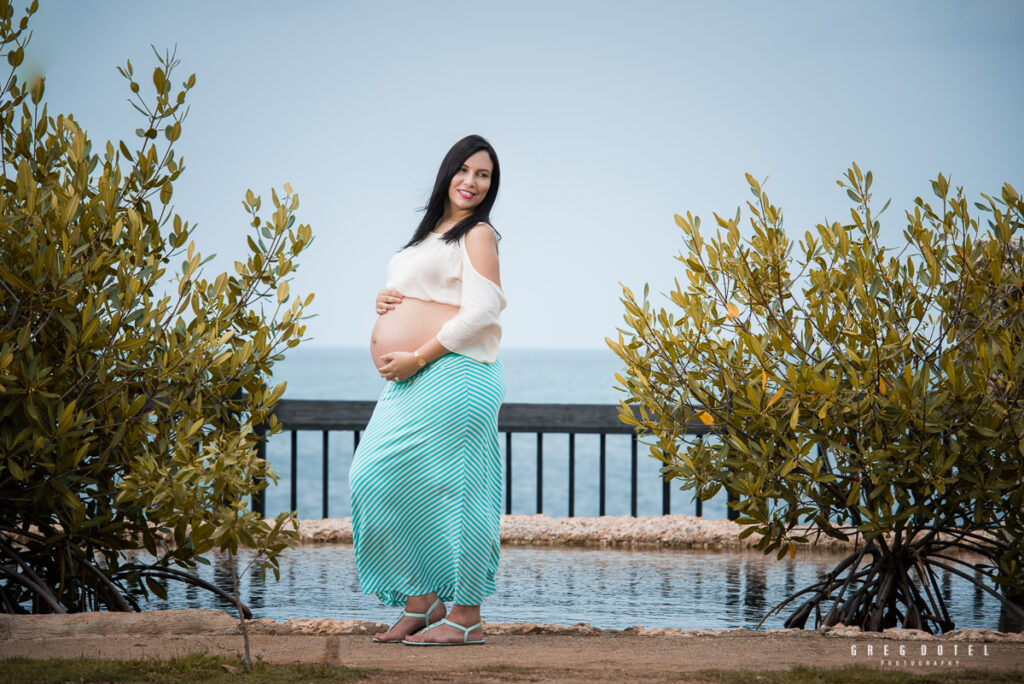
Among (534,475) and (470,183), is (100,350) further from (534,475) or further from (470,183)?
(534,475)

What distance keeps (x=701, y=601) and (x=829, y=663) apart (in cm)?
134

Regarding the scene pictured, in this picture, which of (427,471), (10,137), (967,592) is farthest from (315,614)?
(967,592)

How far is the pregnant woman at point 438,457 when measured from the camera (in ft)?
8.92

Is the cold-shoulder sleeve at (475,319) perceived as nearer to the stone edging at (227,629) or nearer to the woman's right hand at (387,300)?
the woman's right hand at (387,300)

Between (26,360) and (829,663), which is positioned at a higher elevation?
(26,360)

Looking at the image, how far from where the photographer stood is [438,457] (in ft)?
8.95

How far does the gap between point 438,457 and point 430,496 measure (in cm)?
11

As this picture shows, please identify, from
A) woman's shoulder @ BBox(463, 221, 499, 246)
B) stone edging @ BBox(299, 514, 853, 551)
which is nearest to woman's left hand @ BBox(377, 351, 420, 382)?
woman's shoulder @ BBox(463, 221, 499, 246)

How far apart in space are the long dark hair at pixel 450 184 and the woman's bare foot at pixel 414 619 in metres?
1.10

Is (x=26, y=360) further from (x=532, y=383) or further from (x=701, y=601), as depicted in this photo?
(x=532, y=383)

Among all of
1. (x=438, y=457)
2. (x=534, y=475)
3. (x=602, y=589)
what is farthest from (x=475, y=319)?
(x=534, y=475)

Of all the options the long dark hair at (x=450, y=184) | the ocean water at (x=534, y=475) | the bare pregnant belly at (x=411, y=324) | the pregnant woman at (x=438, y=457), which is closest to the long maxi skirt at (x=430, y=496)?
the pregnant woman at (x=438, y=457)

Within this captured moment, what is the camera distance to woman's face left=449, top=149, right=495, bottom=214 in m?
2.97

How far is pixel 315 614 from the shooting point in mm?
3316
